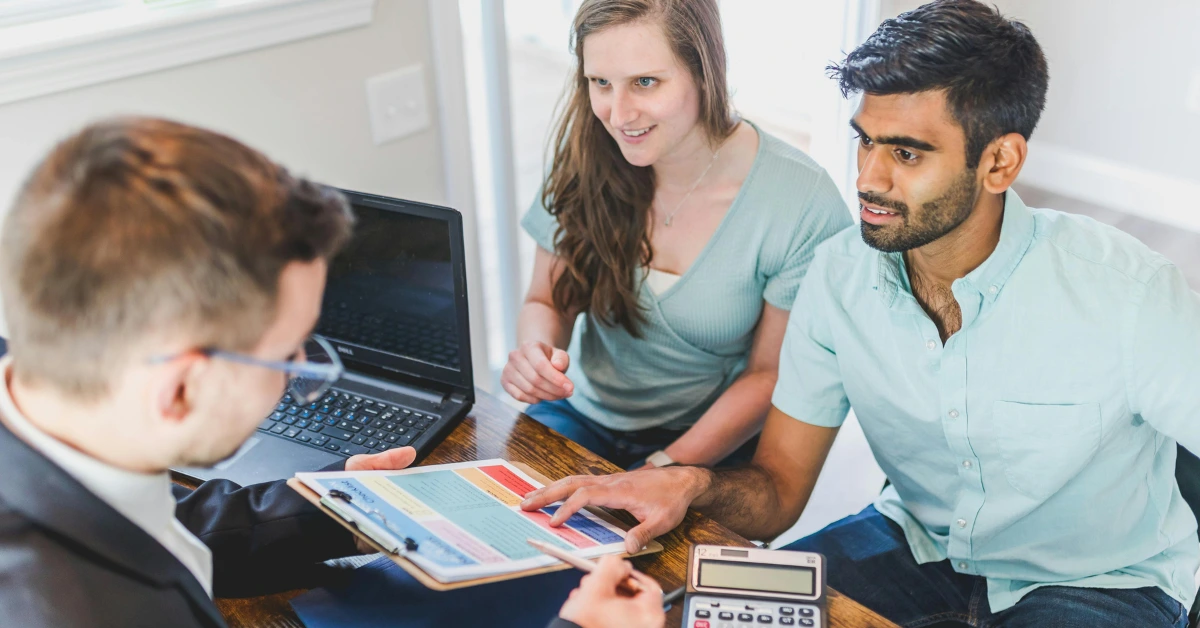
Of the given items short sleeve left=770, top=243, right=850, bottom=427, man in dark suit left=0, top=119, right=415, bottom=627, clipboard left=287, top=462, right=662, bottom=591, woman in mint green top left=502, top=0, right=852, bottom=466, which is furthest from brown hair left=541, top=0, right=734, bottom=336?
man in dark suit left=0, top=119, right=415, bottom=627

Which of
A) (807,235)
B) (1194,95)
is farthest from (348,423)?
(1194,95)

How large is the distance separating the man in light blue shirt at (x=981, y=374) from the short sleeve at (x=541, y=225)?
0.49 metres

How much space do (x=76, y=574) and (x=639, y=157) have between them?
102 cm

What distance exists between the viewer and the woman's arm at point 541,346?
4.74 feet

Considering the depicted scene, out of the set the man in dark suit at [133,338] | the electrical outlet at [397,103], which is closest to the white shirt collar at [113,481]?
the man in dark suit at [133,338]

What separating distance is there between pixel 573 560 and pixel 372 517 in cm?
21

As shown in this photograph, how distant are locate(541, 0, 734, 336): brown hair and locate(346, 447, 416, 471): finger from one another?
0.57 metres

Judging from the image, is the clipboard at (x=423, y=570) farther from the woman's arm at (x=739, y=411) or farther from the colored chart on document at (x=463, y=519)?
the woman's arm at (x=739, y=411)

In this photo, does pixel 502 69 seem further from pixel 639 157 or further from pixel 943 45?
pixel 943 45

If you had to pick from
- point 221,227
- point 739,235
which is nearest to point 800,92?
point 739,235

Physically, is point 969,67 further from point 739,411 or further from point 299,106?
point 299,106

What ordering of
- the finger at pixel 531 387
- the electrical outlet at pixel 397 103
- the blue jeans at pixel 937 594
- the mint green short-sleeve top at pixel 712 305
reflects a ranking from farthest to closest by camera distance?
the electrical outlet at pixel 397 103, the mint green short-sleeve top at pixel 712 305, the finger at pixel 531 387, the blue jeans at pixel 937 594

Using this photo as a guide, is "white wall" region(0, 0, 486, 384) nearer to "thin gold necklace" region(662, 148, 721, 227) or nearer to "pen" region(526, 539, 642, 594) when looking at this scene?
"thin gold necklace" region(662, 148, 721, 227)

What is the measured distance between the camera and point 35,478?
0.75 meters
